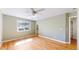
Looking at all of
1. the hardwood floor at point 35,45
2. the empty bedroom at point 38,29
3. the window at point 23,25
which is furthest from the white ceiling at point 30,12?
the hardwood floor at point 35,45

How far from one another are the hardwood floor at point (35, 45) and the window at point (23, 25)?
0.27 meters

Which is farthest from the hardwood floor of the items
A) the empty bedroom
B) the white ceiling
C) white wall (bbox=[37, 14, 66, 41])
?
the white ceiling

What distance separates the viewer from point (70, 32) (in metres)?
1.90

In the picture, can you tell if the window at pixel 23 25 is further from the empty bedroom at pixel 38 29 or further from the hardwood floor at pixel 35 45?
the hardwood floor at pixel 35 45

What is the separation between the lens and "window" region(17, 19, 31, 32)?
1.84 metres

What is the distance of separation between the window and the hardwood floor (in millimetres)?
272

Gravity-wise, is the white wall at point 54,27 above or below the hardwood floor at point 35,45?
above

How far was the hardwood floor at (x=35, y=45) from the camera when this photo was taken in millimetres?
1690

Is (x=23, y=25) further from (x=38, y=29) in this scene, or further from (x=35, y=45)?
(x=35, y=45)

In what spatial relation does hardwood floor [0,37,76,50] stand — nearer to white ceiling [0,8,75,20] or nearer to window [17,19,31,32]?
window [17,19,31,32]
